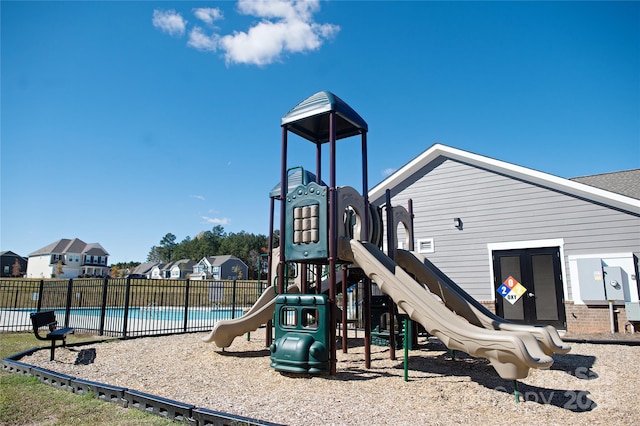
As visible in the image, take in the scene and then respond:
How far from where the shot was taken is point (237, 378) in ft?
20.7

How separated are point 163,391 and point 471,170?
37.1ft

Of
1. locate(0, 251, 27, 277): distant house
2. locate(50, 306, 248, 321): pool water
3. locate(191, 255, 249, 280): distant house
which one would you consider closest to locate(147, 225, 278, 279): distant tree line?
locate(191, 255, 249, 280): distant house

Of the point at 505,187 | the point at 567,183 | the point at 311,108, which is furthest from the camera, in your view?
the point at 505,187

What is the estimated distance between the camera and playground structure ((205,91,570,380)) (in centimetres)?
523

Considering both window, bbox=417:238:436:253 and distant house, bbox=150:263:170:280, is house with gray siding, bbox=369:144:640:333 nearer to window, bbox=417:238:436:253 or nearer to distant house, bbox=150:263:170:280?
window, bbox=417:238:436:253

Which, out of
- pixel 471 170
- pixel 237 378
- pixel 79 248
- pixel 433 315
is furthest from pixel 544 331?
pixel 79 248

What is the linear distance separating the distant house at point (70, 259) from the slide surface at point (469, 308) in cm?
7579

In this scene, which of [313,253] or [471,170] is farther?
[471,170]

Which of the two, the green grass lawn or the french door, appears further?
the french door

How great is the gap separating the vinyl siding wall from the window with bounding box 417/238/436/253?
0.45 feet

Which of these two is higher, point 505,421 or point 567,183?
point 567,183

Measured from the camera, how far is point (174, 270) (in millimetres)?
87812

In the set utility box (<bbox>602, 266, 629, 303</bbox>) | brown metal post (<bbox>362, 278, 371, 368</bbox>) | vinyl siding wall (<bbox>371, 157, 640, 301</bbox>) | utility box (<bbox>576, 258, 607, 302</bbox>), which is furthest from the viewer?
vinyl siding wall (<bbox>371, 157, 640, 301</bbox>)

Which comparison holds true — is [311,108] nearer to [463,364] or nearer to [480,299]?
[463,364]
